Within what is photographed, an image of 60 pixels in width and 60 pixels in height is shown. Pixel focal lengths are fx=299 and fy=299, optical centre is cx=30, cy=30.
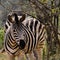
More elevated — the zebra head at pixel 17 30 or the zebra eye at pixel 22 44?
the zebra head at pixel 17 30

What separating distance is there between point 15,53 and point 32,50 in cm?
50

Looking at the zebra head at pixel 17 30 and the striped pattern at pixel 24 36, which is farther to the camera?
the striped pattern at pixel 24 36

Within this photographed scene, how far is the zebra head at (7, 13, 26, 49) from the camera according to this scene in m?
5.05

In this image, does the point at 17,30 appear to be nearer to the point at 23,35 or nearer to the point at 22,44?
the point at 23,35

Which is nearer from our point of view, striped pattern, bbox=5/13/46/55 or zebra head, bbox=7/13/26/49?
zebra head, bbox=7/13/26/49

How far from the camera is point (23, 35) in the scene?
17.0 feet

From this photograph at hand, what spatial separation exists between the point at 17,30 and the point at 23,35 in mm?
135

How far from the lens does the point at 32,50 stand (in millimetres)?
5844

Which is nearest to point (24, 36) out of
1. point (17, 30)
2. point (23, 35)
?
point (23, 35)

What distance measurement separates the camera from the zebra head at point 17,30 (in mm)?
5050

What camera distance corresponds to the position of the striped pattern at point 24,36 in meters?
5.17

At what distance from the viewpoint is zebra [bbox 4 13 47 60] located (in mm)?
5140

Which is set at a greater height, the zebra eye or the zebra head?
the zebra head

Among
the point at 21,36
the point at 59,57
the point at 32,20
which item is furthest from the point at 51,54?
the point at 21,36
